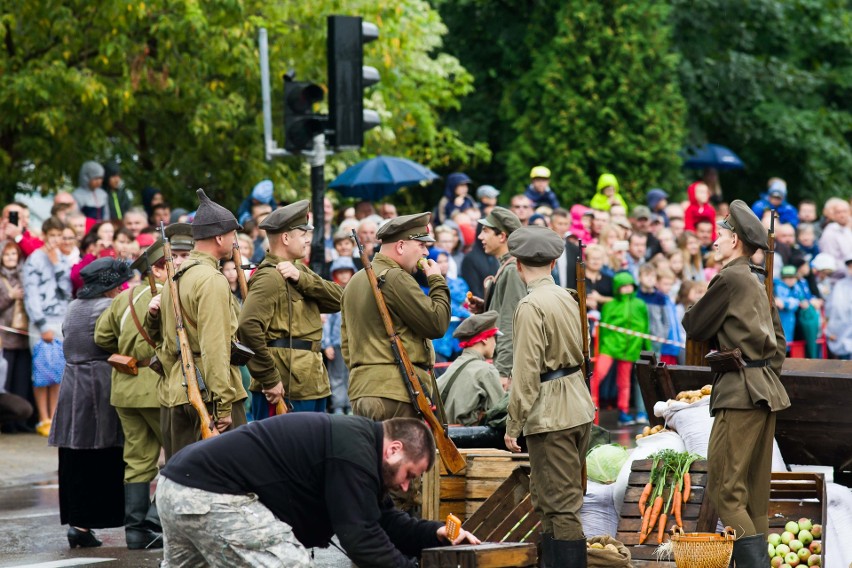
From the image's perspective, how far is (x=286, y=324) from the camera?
1084 centimetres

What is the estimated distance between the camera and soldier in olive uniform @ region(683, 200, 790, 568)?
Result: 9195 millimetres

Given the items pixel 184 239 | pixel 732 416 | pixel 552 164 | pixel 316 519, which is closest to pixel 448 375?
pixel 184 239

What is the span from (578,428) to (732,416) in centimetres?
93

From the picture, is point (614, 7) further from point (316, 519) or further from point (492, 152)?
point (316, 519)

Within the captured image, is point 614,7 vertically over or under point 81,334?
over

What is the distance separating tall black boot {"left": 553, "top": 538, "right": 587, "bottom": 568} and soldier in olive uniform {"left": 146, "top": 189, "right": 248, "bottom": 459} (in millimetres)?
2278

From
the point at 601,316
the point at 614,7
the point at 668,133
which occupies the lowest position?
the point at 601,316

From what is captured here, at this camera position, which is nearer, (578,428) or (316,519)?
(316,519)

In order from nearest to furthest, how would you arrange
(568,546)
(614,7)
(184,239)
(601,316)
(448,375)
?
(568,546) < (184,239) < (448,375) < (601,316) < (614,7)

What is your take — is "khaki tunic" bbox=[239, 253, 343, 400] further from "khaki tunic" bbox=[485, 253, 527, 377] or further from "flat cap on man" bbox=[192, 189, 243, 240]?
"khaki tunic" bbox=[485, 253, 527, 377]

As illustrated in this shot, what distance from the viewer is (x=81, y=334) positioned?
11.6 m

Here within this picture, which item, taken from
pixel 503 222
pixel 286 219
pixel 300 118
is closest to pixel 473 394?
pixel 503 222

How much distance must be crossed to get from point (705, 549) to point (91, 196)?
11.6m

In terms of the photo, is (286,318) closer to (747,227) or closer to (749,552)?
(747,227)
